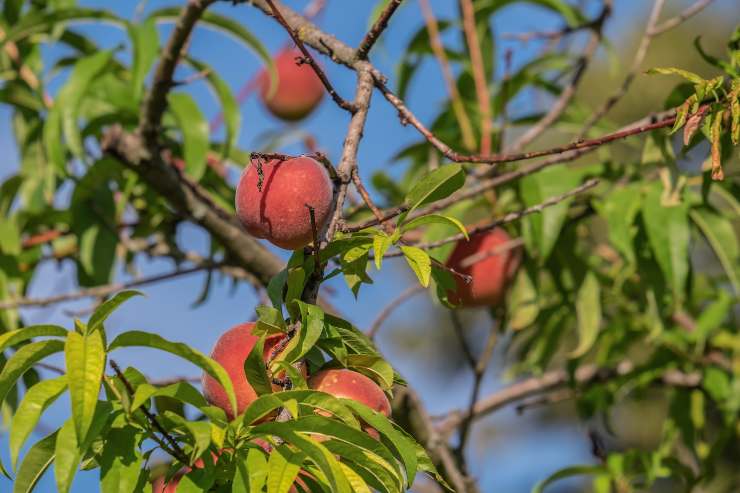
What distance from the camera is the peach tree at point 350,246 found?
2.12 feet

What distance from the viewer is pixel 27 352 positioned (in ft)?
2.08

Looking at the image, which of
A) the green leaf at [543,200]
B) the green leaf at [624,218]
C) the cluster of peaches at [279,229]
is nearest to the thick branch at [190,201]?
the green leaf at [543,200]

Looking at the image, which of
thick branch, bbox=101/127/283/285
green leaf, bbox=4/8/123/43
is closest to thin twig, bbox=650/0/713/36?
thick branch, bbox=101/127/283/285

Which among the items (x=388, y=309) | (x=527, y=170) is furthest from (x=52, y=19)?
(x=527, y=170)

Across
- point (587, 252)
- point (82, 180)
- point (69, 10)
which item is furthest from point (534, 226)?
point (69, 10)

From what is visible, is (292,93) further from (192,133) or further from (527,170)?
(527,170)

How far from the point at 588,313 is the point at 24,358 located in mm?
1077

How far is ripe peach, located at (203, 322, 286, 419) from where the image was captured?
0.72 meters

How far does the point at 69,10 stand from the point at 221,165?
0.39 m

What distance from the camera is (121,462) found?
64 cm

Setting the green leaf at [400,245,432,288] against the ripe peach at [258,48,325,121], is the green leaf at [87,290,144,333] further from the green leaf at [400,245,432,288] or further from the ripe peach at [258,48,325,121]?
the ripe peach at [258,48,325,121]

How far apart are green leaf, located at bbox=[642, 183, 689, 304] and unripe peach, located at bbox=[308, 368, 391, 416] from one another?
686 millimetres

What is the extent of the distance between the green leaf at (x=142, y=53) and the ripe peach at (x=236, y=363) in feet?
2.67

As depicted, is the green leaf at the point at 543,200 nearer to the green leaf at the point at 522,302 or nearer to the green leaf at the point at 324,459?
the green leaf at the point at 522,302
